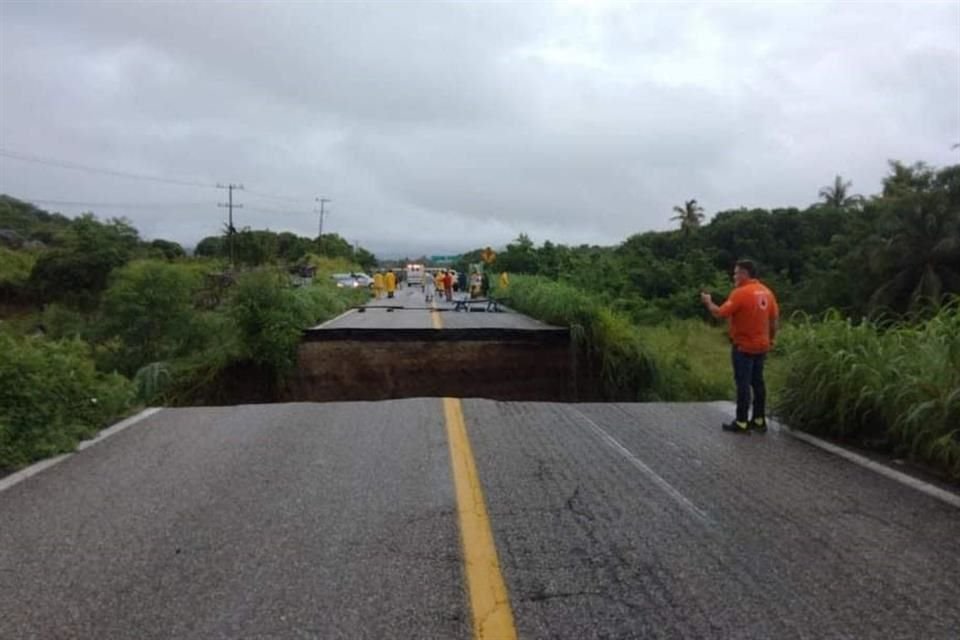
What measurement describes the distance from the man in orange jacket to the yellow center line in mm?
3310

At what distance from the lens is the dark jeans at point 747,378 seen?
29.2 feet

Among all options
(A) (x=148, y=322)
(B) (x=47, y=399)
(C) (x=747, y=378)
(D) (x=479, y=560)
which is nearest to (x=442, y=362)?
(A) (x=148, y=322)

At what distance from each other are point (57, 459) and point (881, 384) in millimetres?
8064

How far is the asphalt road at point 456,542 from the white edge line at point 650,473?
29 millimetres

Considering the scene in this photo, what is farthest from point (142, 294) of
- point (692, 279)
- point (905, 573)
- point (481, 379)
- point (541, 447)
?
point (692, 279)

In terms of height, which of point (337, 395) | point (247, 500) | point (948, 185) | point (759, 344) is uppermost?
point (948, 185)

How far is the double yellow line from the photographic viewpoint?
3850 millimetres

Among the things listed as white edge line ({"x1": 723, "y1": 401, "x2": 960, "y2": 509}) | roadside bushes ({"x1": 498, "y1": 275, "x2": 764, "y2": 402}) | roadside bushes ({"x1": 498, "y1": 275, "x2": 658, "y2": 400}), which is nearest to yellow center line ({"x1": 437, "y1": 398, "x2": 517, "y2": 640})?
white edge line ({"x1": 723, "y1": 401, "x2": 960, "y2": 509})

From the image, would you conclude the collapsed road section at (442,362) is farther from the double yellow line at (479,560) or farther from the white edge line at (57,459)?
the double yellow line at (479,560)

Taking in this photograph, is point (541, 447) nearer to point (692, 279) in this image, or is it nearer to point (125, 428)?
point (125, 428)

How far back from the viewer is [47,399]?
330 inches

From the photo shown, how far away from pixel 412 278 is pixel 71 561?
7675cm

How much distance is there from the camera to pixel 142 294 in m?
23.8

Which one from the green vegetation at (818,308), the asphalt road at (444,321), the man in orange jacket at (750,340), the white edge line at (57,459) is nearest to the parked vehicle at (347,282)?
the green vegetation at (818,308)
